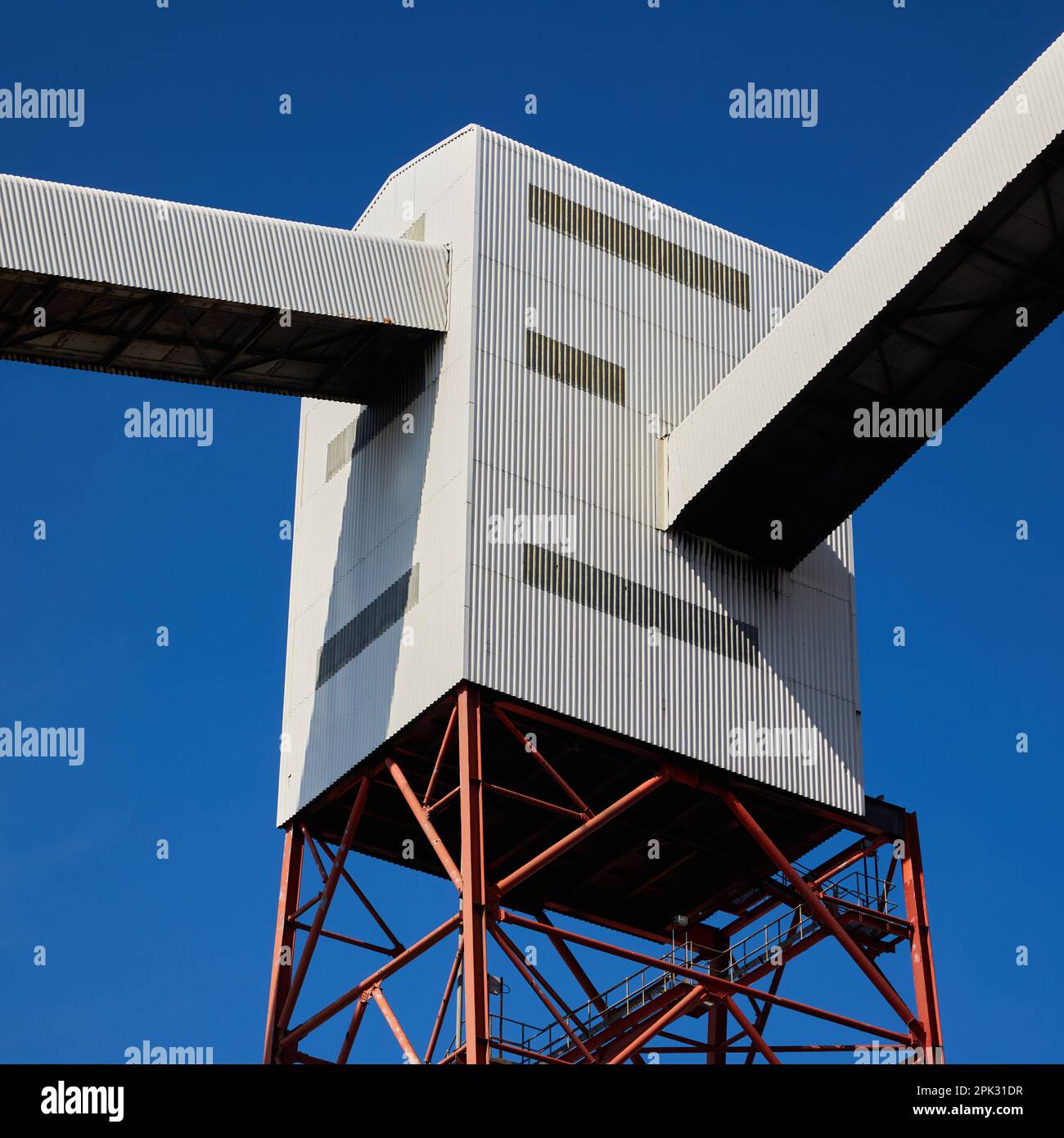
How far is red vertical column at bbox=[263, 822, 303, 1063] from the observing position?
54.7 meters

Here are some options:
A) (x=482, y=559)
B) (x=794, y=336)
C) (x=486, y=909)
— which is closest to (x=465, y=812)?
(x=486, y=909)

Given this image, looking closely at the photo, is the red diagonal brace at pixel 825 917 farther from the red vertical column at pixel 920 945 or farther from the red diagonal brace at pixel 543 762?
the red diagonal brace at pixel 543 762

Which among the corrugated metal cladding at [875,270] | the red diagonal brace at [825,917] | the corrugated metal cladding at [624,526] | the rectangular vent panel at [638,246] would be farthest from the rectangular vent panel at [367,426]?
the red diagonal brace at [825,917]

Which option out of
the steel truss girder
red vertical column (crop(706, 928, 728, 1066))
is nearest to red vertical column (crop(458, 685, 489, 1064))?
the steel truss girder

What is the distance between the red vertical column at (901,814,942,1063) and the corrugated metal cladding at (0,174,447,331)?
16.8 meters

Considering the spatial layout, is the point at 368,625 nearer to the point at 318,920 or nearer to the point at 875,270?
the point at 318,920

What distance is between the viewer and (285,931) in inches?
2196

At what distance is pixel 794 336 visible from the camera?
5394 centimetres

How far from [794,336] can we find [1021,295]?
5241 millimetres

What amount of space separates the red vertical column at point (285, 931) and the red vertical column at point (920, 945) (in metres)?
14.5

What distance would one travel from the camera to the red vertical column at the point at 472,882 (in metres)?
48.0

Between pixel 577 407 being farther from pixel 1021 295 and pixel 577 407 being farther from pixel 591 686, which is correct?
pixel 1021 295

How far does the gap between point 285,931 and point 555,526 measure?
11397mm

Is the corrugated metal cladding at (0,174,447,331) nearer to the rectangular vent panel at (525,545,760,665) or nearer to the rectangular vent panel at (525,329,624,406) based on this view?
the rectangular vent panel at (525,329,624,406)
